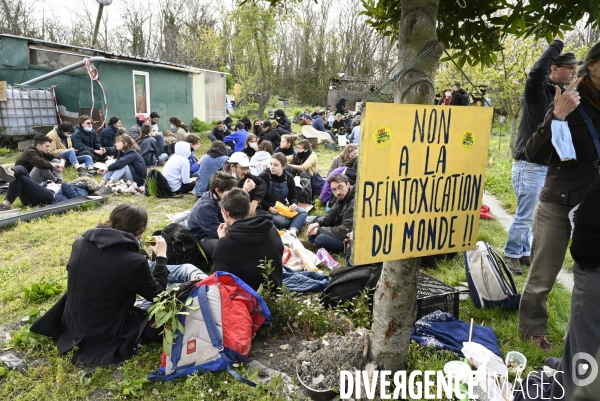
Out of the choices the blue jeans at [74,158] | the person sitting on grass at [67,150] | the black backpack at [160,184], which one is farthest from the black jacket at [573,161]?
the blue jeans at [74,158]

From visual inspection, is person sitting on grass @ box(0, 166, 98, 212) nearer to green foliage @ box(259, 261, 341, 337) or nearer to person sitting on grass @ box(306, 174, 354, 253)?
person sitting on grass @ box(306, 174, 354, 253)

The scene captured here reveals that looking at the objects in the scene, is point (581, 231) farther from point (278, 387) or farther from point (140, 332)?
point (140, 332)

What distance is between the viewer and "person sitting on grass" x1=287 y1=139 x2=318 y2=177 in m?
8.23

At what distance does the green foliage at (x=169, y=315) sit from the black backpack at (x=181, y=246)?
1.65 meters

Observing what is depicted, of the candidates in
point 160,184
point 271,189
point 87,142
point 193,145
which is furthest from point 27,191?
point 271,189

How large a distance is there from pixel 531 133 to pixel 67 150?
381 inches

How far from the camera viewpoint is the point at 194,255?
15.2 ft

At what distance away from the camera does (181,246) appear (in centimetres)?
452

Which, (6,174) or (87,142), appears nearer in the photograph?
(6,174)

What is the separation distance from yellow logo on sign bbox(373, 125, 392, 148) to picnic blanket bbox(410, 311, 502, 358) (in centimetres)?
161

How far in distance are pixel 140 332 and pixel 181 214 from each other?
12.3 ft

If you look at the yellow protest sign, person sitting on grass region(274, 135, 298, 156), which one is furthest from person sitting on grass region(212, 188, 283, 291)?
person sitting on grass region(274, 135, 298, 156)

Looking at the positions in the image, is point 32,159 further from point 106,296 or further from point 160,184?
point 106,296

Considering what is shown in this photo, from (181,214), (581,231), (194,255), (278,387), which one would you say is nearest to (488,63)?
(581,231)
